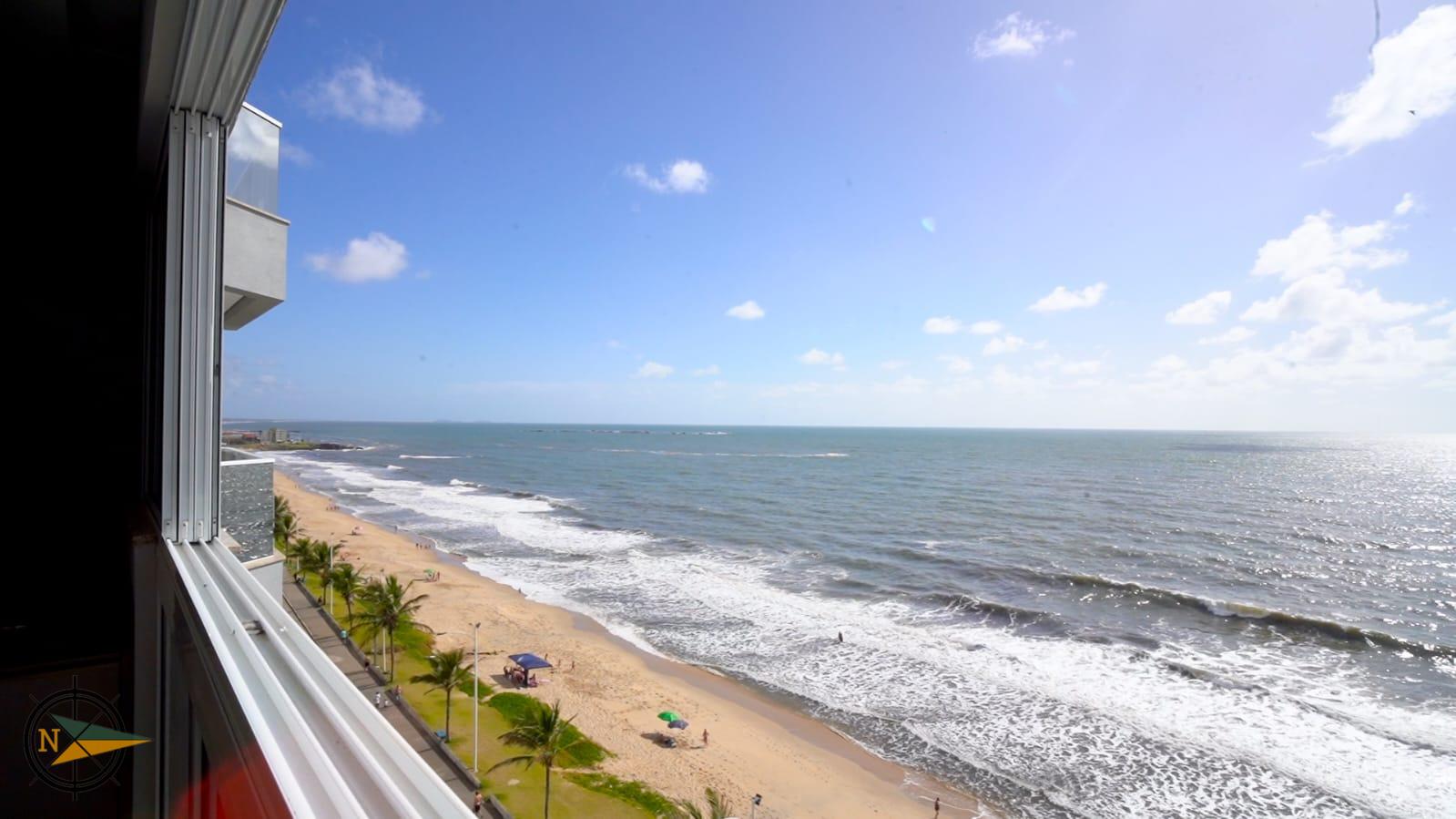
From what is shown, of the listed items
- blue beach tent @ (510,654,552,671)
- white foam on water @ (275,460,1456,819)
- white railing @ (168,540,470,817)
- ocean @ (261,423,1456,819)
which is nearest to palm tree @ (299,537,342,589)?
ocean @ (261,423,1456,819)

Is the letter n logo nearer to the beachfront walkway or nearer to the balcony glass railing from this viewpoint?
the balcony glass railing

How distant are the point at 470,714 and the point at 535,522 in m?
16.5

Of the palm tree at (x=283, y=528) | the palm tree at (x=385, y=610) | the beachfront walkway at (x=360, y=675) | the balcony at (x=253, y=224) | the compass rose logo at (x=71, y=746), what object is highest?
the balcony at (x=253, y=224)

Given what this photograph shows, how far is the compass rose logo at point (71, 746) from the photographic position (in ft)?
8.01

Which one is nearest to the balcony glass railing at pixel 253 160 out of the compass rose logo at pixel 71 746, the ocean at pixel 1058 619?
the compass rose logo at pixel 71 746

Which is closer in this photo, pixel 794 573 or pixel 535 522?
pixel 794 573

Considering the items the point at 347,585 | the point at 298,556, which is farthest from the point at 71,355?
the point at 298,556

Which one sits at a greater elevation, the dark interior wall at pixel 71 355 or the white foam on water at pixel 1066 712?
the dark interior wall at pixel 71 355

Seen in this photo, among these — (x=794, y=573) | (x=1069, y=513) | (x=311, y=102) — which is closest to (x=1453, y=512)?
(x=1069, y=513)

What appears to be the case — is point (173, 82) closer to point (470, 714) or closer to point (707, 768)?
point (707, 768)

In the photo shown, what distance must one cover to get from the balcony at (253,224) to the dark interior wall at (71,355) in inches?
13.9

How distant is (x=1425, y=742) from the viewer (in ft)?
32.8

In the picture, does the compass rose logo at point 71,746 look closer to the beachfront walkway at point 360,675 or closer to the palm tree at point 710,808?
the beachfront walkway at point 360,675

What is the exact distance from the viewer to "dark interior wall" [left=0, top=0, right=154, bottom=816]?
2.77 meters
